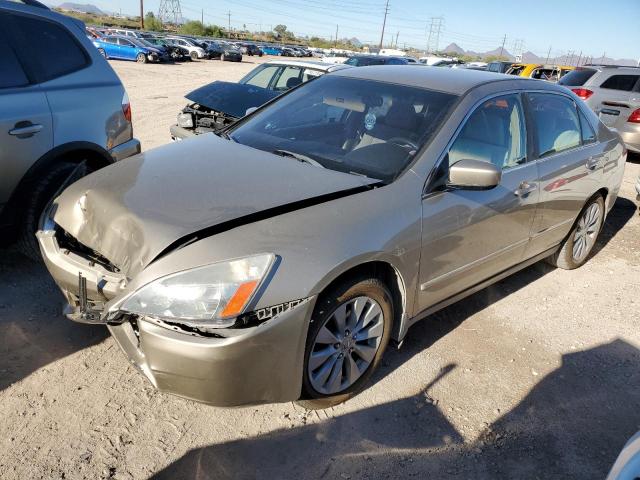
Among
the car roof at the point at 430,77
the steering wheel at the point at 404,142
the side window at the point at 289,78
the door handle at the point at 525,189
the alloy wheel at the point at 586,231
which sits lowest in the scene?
the alloy wheel at the point at 586,231

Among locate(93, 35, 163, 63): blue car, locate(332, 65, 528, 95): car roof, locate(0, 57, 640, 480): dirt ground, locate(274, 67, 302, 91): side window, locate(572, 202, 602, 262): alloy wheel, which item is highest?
locate(332, 65, 528, 95): car roof

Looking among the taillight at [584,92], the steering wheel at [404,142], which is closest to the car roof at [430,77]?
the steering wheel at [404,142]

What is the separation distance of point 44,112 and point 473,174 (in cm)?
294

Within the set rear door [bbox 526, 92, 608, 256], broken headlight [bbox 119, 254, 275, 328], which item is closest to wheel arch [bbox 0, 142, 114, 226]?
broken headlight [bbox 119, 254, 275, 328]

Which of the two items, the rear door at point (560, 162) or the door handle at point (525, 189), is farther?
the rear door at point (560, 162)

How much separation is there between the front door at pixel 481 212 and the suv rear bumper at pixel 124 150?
2691 millimetres

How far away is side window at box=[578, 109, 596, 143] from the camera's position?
165 inches

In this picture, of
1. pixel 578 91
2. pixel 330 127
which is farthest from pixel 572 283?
pixel 578 91

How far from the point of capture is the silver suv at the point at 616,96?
9.27 meters

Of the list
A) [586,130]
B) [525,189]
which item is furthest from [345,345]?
[586,130]

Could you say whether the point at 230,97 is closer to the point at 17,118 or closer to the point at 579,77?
the point at 17,118

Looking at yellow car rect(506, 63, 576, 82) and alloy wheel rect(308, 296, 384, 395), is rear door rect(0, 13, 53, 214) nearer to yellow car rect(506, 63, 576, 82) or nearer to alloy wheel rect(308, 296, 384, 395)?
alloy wheel rect(308, 296, 384, 395)

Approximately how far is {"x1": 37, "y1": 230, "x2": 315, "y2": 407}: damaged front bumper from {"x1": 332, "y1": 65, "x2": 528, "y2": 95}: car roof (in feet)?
6.03

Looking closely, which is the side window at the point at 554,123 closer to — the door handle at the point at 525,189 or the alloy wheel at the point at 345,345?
the door handle at the point at 525,189
